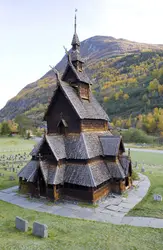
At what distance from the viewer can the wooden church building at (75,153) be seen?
19594mm

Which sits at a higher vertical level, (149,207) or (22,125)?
(22,125)

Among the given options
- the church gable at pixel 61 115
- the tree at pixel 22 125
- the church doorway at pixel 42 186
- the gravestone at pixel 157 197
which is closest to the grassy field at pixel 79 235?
the gravestone at pixel 157 197

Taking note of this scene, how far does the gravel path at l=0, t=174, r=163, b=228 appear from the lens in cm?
1551

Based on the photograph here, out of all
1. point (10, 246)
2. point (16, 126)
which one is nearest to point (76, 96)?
point (10, 246)

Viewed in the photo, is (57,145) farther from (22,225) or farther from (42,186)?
(22,225)

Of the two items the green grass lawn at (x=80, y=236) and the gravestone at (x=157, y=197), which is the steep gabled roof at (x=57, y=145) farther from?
the gravestone at (x=157, y=197)

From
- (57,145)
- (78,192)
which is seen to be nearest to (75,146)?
(57,145)

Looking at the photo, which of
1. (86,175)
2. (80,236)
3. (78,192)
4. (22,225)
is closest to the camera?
(80,236)

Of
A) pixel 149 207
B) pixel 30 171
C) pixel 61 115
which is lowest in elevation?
pixel 149 207

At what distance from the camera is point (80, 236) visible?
12438 millimetres

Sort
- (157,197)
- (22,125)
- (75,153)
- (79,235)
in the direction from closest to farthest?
(79,235)
(157,197)
(75,153)
(22,125)

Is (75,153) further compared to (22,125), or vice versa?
(22,125)

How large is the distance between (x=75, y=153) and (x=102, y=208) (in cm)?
533

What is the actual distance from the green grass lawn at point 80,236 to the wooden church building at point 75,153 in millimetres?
4206
